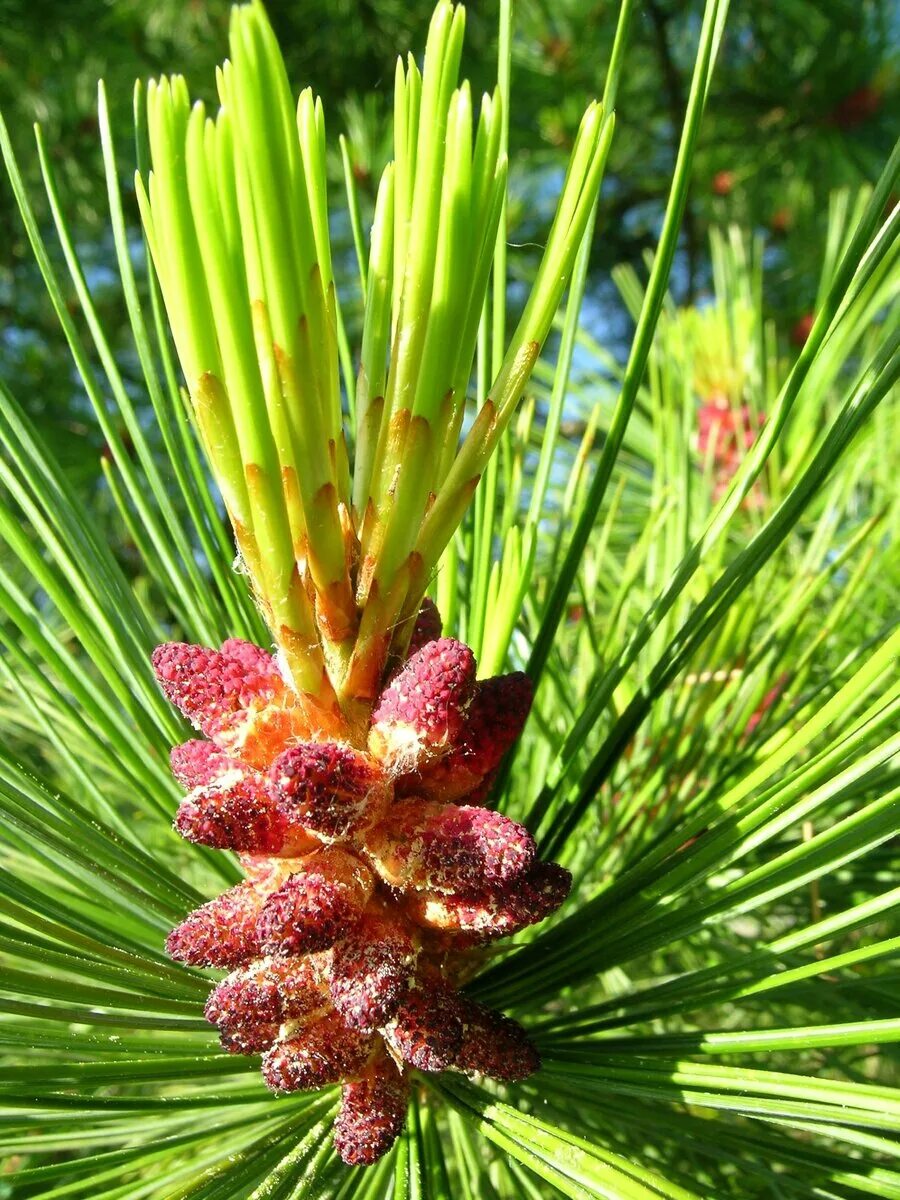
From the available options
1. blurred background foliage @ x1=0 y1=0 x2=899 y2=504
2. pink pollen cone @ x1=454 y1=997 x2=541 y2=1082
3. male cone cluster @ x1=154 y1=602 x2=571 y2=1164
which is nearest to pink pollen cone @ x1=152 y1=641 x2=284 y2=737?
male cone cluster @ x1=154 y1=602 x2=571 y2=1164

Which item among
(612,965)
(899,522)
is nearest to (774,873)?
(612,965)

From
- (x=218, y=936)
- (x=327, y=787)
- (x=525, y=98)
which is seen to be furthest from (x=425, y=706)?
(x=525, y=98)

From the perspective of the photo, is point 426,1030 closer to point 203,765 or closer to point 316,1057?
point 316,1057

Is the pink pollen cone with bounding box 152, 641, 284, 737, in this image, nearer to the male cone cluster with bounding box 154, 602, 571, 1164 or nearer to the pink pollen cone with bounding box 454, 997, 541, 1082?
the male cone cluster with bounding box 154, 602, 571, 1164

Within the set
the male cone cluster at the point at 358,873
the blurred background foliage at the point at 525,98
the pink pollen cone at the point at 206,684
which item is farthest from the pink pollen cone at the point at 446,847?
the blurred background foliage at the point at 525,98

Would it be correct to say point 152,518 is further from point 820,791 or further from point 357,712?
point 820,791

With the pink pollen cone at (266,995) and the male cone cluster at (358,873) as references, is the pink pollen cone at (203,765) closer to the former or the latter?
the male cone cluster at (358,873)
